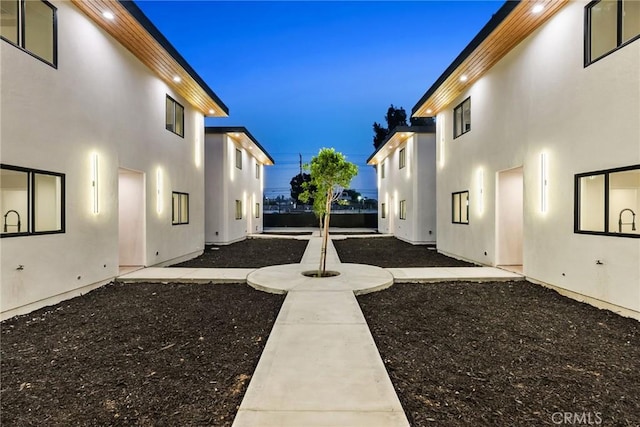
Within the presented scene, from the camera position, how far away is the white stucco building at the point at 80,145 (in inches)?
198

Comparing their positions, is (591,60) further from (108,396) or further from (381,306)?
(108,396)

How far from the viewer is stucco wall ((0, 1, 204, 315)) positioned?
4973 millimetres

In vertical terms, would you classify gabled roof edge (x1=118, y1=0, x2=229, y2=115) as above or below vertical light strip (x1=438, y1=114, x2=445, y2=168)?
above

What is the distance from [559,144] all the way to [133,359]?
7485 mm

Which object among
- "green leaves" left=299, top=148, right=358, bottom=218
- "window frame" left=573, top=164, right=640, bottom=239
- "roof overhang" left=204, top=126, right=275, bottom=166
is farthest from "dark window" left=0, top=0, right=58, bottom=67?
"roof overhang" left=204, top=126, right=275, bottom=166

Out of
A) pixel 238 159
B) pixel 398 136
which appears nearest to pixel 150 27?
pixel 238 159

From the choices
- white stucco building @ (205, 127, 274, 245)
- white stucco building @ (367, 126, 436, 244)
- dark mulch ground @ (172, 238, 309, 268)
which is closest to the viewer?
dark mulch ground @ (172, 238, 309, 268)

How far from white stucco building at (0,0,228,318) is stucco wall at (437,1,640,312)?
795cm

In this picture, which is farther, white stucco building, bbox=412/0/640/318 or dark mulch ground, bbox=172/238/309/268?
dark mulch ground, bbox=172/238/309/268

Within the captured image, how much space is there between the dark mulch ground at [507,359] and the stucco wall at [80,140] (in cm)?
505

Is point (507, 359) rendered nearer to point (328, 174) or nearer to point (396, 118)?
point (328, 174)

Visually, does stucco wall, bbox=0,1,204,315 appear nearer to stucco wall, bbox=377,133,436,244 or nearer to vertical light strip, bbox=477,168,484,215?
vertical light strip, bbox=477,168,484,215

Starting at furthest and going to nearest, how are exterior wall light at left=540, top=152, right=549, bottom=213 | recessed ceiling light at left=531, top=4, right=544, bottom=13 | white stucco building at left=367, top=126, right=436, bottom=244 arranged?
white stucco building at left=367, top=126, right=436, bottom=244, exterior wall light at left=540, top=152, right=549, bottom=213, recessed ceiling light at left=531, top=4, right=544, bottom=13

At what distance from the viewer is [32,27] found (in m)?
5.40
